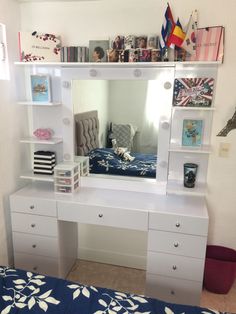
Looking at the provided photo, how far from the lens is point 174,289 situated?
1.97 meters

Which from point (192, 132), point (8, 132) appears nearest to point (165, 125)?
point (192, 132)

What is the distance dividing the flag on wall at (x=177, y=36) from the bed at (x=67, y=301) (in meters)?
1.68

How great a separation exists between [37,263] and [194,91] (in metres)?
1.91

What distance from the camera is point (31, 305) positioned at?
1317 mm

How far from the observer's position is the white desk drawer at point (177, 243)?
1.84 m

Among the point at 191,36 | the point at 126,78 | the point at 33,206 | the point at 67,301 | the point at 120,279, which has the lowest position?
the point at 120,279

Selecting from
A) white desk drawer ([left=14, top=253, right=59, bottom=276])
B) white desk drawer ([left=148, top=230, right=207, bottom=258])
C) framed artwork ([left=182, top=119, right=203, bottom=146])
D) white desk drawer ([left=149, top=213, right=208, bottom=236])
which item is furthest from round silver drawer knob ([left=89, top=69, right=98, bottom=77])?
white desk drawer ([left=14, top=253, right=59, bottom=276])

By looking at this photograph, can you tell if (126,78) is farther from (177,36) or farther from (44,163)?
(44,163)

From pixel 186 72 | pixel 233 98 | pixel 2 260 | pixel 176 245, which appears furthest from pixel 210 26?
A: pixel 2 260

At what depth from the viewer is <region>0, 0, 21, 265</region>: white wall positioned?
2.10m

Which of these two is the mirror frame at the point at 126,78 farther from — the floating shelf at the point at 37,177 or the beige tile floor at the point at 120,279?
the beige tile floor at the point at 120,279

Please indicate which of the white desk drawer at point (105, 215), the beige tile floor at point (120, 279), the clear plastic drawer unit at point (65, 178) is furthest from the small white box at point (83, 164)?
the beige tile floor at point (120, 279)

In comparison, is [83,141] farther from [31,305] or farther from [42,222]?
[31,305]

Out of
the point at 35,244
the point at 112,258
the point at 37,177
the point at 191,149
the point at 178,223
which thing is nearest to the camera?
the point at 178,223
